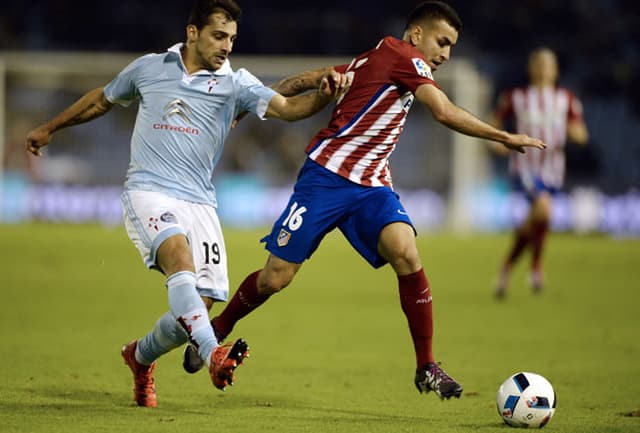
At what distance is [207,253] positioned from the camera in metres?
6.00

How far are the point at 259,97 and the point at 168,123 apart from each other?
1.63 ft

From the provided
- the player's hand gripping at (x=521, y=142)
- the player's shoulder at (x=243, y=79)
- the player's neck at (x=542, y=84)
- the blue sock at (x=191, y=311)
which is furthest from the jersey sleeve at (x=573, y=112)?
the blue sock at (x=191, y=311)

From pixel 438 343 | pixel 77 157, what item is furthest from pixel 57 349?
pixel 77 157

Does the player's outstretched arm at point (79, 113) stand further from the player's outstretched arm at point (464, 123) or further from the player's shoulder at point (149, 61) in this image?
the player's outstretched arm at point (464, 123)

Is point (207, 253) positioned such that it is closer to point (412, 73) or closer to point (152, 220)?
point (152, 220)

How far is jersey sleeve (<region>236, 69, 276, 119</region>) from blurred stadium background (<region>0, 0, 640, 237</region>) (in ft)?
52.7

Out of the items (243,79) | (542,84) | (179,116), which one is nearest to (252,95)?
(243,79)

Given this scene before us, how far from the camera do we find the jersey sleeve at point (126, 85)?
6133 mm

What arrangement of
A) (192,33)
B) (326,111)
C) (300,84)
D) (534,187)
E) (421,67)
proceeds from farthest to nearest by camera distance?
A: (326,111) → (534,187) → (300,84) → (421,67) → (192,33)

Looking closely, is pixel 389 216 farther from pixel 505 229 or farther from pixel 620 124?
pixel 620 124

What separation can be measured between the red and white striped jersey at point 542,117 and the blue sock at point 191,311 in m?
8.33

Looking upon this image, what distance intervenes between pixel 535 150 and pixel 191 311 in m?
8.75

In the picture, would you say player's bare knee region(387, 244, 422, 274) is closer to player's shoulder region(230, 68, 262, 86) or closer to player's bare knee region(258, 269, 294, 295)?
player's bare knee region(258, 269, 294, 295)

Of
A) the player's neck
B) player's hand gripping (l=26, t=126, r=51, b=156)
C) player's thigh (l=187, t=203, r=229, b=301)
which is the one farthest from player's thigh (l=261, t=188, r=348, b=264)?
the player's neck
